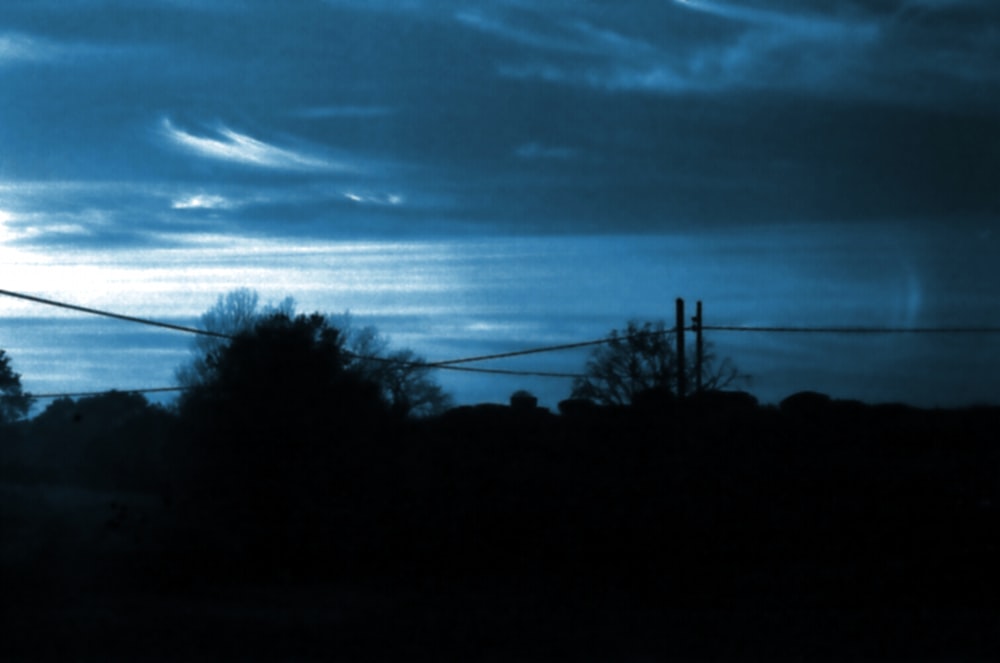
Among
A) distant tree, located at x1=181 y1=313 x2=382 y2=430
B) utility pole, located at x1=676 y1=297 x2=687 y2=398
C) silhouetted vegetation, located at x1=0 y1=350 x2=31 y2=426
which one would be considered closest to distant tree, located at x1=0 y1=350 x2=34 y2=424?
silhouetted vegetation, located at x1=0 y1=350 x2=31 y2=426

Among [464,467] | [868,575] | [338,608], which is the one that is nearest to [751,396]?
[464,467]

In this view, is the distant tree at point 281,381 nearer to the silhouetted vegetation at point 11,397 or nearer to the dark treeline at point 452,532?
the dark treeline at point 452,532

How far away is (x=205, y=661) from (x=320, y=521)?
29.4 feet

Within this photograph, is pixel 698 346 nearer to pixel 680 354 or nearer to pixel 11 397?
pixel 680 354

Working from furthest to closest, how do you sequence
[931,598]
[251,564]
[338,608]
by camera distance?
[251,564]
[931,598]
[338,608]

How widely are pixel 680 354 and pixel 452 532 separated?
8571mm

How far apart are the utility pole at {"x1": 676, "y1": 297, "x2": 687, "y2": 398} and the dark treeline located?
0.83 metres

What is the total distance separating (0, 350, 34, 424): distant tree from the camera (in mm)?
26156

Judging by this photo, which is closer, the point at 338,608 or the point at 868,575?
the point at 338,608

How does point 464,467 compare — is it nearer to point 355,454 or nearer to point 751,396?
point 355,454

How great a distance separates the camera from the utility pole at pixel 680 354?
26.6 meters

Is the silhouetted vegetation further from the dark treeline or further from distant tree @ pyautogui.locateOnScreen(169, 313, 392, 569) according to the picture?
distant tree @ pyautogui.locateOnScreen(169, 313, 392, 569)

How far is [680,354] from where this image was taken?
2691 cm

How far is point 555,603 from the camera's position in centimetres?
1536
